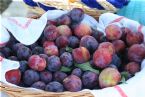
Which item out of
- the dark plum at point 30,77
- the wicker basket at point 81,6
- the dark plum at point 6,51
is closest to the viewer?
the dark plum at point 30,77

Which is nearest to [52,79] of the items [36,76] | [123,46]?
[36,76]

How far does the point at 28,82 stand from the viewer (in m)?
0.90

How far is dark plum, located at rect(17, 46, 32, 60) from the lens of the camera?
98 centimetres

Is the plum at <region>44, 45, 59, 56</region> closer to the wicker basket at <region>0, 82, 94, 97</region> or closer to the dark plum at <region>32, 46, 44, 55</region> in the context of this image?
the dark plum at <region>32, 46, 44, 55</region>

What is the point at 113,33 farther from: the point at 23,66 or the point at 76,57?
the point at 23,66

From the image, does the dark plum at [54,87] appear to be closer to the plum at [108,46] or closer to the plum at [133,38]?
the plum at [108,46]

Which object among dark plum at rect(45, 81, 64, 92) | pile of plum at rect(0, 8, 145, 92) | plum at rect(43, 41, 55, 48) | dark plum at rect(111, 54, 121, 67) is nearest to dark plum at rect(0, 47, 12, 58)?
pile of plum at rect(0, 8, 145, 92)

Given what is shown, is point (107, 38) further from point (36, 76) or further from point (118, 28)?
point (36, 76)

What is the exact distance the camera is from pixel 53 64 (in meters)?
0.92

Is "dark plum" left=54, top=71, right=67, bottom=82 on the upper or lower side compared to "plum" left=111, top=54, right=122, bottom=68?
lower

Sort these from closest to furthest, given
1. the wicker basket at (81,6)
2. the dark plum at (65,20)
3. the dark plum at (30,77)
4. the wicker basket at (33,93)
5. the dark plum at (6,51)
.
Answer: the wicker basket at (33,93) < the dark plum at (30,77) < the dark plum at (6,51) < the dark plum at (65,20) < the wicker basket at (81,6)

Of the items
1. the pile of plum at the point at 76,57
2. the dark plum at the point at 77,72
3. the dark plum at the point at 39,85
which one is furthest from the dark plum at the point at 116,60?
the dark plum at the point at 39,85

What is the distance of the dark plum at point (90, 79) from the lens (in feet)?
2.89

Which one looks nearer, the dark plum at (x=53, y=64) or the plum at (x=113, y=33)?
the dark plum at (x=53, y=64)
